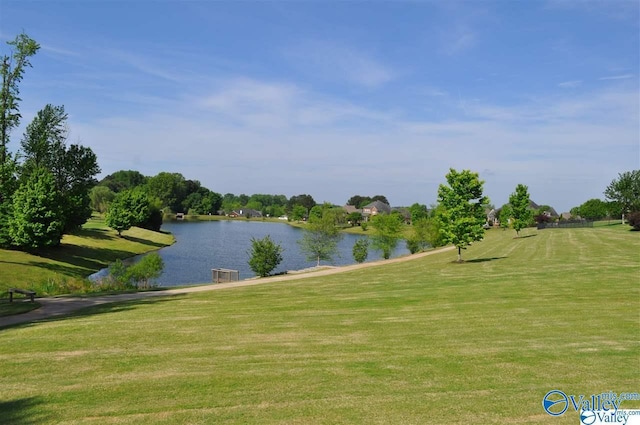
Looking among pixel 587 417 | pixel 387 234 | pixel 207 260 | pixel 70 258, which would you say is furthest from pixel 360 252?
pixel 587 417

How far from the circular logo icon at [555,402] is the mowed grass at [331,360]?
12cm

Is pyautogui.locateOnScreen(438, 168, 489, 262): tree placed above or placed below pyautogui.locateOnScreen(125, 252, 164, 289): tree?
above

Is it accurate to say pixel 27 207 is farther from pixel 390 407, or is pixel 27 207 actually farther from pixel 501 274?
pixel 390 407

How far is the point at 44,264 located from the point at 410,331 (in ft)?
145

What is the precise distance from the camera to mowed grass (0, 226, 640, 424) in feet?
27.0

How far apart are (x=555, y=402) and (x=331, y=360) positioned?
4.65 metres

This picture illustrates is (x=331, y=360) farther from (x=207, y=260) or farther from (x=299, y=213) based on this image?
(x=299, y=213)

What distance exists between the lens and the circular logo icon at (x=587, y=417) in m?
7.82

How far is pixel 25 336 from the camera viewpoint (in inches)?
562

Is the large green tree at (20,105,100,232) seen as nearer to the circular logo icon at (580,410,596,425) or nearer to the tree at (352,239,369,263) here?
the tree at (352,239,369,263)

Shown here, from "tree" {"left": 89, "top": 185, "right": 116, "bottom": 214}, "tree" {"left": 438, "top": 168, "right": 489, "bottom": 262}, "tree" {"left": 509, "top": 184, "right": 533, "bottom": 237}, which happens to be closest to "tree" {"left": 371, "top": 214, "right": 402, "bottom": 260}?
"tree" {"left": 509, "top": 184, "right": 533, "bottom": 237}

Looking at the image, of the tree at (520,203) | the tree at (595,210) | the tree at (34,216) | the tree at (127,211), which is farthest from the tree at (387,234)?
the tree at (595,210)

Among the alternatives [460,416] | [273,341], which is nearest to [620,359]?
[460,416]

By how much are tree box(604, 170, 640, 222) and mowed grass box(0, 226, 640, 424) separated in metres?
69.9
